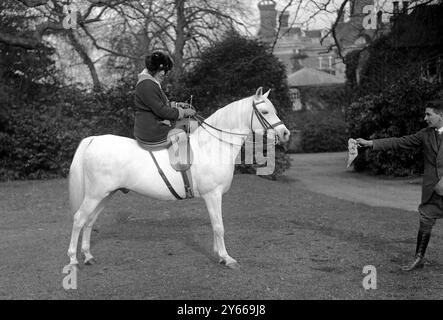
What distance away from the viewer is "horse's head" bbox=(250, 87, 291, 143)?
6025mm

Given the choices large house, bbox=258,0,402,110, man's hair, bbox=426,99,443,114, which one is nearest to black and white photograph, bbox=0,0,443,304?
man's hair, bbox=426,99,443,114

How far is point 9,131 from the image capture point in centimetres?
1734

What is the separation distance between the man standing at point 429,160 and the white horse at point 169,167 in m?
1.52

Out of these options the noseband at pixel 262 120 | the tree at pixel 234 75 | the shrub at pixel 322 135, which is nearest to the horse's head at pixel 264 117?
the noseband at pixel 262 120

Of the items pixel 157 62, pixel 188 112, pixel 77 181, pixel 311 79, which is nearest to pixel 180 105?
pixel 188 112

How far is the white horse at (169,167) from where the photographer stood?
6215 millimetres

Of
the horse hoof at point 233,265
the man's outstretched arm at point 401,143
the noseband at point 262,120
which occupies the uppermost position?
the noseband at point 262,120

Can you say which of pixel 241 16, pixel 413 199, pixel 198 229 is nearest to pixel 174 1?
pixel 241 16

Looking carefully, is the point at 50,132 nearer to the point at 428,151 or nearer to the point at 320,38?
the point at 428,151

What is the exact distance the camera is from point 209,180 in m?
6.17

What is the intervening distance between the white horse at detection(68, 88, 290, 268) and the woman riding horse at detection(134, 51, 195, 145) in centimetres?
22

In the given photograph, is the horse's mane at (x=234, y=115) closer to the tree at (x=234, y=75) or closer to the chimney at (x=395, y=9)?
the tree at (x=234, y=75)

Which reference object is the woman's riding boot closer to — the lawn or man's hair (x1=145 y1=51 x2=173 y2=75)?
the lawn

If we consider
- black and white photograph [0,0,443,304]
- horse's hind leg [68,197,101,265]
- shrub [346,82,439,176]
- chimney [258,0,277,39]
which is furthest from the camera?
chimney [258,0,277,39]
